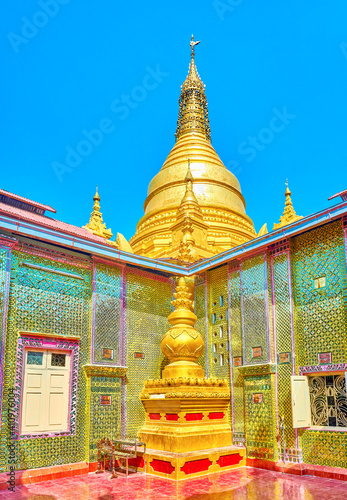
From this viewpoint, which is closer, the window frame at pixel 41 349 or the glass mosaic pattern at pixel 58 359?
the window frame at pixel 41 349

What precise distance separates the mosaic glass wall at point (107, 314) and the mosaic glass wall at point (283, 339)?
3715 millimetres

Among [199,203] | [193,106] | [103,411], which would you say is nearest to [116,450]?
[103,411]

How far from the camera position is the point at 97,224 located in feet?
64.8

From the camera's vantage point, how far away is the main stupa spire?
23875mm

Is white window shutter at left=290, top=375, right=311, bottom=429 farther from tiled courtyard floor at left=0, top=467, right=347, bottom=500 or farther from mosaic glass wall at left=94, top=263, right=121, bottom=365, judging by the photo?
mosaic glass wall at left=94, top=263, right=121, bottom=365

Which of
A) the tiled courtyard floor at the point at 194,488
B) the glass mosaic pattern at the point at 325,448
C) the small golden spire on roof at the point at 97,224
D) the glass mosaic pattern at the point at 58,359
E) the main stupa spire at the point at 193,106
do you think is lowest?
the tiled courtyard floor at the point at 194,488

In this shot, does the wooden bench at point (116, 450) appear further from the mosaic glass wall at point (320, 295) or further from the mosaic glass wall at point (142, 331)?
the mosaic glass wall at point (320, 295)

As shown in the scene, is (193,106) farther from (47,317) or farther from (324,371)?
(324,371)

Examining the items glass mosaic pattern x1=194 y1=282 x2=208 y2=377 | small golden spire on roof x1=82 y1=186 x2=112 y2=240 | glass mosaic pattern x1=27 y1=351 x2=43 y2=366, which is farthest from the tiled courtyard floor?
small golden spire on roof x1=82 y1=186 x2=112 y2=240

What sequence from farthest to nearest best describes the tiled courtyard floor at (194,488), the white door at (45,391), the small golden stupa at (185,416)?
1. the white door at (45,391)
2. the small golden stupa at (185,416)
3. the tiled courtyard floor at (194,488)

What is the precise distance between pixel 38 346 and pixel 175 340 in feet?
9.65

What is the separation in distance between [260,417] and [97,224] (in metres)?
12.4

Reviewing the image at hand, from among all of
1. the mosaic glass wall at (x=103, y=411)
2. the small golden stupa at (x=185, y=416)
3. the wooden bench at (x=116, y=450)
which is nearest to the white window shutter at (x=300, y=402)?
the small golden stupa at (x=185, y=416)

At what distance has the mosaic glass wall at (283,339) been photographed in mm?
9125
